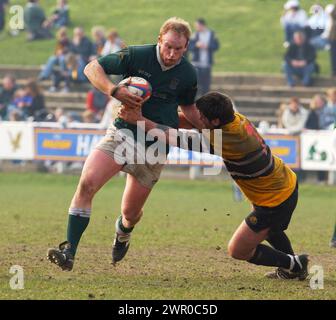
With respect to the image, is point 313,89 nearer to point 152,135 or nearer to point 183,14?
point 183,14

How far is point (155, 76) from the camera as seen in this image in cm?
942

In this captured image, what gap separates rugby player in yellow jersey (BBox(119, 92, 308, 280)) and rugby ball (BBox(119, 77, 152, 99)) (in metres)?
0.21

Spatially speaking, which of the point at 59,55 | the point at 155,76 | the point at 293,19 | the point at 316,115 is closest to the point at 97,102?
the point at 59,55

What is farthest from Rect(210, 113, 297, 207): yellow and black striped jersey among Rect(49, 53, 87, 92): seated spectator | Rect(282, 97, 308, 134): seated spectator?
Rect(49, 53, 87, 92): seated spectator

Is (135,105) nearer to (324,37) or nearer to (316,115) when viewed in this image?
(316,115)

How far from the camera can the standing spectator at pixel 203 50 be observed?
983 inches

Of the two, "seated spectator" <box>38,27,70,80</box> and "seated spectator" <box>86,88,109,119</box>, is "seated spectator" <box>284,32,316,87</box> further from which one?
"seated spectator" <box>38,27,70,80</box>

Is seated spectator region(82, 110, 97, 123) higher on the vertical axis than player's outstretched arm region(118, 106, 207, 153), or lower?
lower

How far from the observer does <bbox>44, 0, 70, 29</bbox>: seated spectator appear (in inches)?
1206

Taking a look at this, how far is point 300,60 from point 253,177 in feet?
53.6

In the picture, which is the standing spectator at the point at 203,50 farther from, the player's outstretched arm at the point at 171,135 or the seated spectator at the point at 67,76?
the player's outstretched arm at the point at 171,135

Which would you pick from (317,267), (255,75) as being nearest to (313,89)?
(255,75)

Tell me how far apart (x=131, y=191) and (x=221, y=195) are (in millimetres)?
10492
